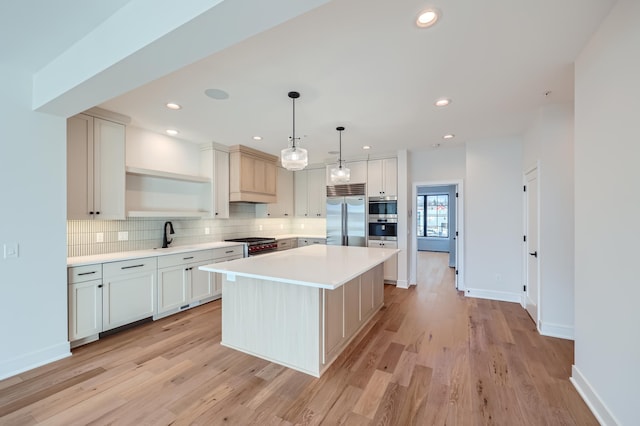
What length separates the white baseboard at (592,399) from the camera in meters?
1.69

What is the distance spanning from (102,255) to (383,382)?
11.3 ft

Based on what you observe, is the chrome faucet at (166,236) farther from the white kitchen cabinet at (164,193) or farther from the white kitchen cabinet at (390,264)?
the white kitchen cabinet at (390,264)

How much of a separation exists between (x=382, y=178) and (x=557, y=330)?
11.0ft

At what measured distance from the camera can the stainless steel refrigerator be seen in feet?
17.4

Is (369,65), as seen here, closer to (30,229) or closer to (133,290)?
(30,229)

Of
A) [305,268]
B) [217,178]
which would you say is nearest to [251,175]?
[217,178]

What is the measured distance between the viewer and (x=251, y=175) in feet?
16.1

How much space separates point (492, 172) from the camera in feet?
14.2

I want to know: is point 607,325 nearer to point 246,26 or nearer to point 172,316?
point 246,26

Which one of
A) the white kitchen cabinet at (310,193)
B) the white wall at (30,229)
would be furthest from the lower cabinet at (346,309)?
the white kitchen cabinet at (310,193)

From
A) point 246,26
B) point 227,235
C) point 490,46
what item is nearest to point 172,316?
point 227,235

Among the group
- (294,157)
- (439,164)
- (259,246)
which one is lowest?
(259,246)

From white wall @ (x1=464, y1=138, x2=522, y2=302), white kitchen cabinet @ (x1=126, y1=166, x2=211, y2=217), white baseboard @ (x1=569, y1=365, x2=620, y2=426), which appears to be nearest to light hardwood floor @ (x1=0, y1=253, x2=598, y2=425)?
white baseboard @ (x1=569, y1=365, x2=620, y2=426)

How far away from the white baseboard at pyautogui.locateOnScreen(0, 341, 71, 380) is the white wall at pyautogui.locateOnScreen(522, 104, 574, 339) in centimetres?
510
